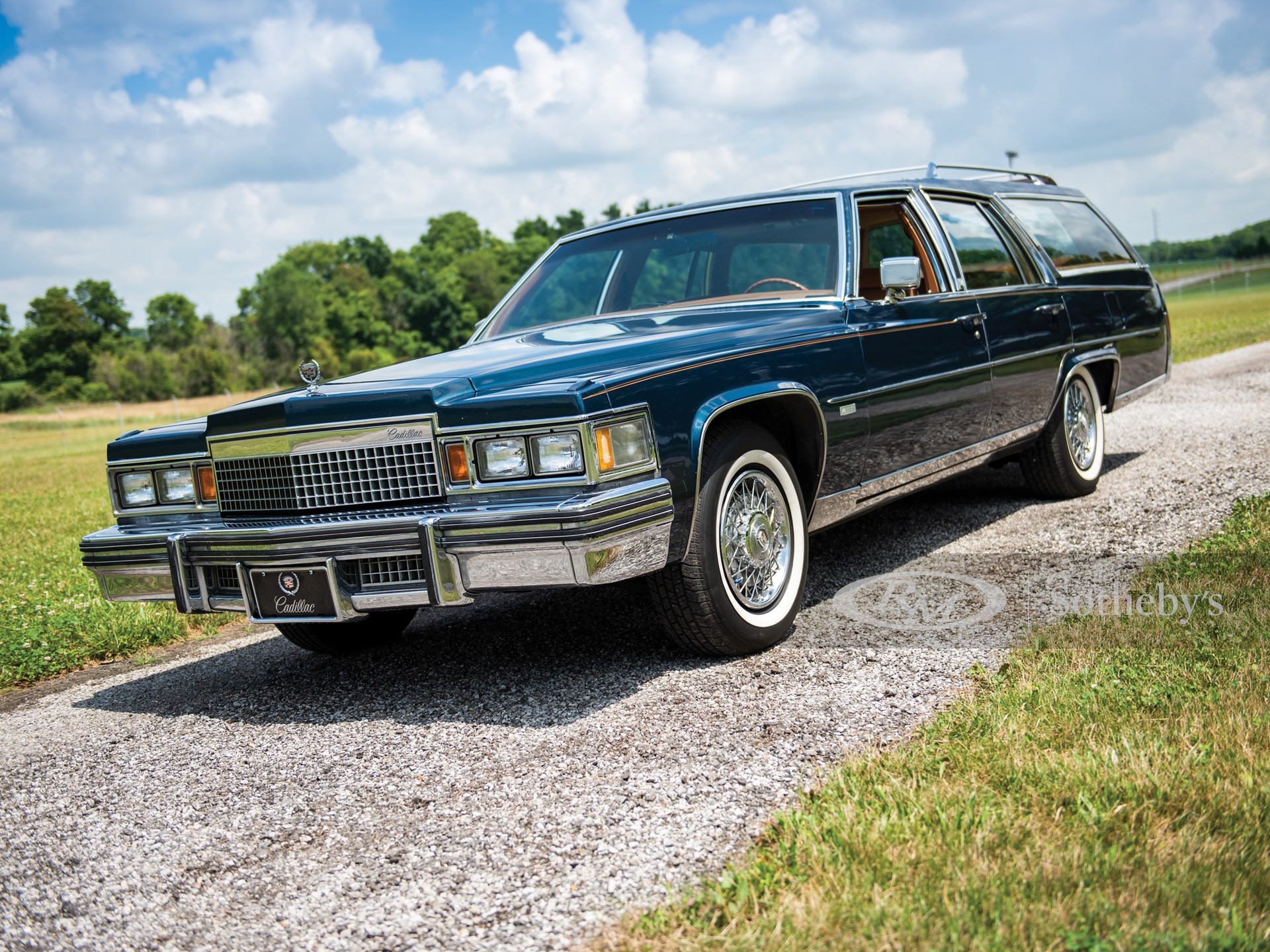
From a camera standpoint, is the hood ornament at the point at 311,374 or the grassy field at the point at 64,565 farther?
the grassy field at the point at 64,565

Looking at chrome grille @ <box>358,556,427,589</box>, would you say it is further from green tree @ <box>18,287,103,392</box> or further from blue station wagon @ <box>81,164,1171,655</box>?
green tree @ <box>18,287,103,392</box>

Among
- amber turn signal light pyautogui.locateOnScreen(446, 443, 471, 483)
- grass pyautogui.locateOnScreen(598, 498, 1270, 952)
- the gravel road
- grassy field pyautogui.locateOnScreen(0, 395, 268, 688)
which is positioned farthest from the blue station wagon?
grassy field pyautogui.locateOnScreen(0, 395, 268, 688)

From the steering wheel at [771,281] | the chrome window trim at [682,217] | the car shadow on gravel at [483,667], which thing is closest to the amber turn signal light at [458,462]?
the car shadow on gravel at [483,667]

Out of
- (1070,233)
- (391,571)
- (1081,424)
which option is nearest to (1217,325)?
(1070,233)

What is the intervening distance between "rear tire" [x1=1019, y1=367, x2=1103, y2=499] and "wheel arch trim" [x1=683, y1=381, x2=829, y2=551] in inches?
94.8

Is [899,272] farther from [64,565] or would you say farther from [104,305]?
[104,305]

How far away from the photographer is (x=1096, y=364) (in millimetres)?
7000

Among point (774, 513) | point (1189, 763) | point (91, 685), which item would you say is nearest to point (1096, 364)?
point (774, 513)

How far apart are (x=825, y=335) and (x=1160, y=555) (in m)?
1.82

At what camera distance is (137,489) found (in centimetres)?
438

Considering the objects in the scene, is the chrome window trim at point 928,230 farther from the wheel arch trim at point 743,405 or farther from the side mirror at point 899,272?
the wheel arch trim at point 743,405

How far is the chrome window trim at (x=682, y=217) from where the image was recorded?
16.4ft

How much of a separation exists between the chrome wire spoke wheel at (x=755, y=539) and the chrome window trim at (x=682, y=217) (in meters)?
1.08

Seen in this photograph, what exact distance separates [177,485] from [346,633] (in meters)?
1.01
